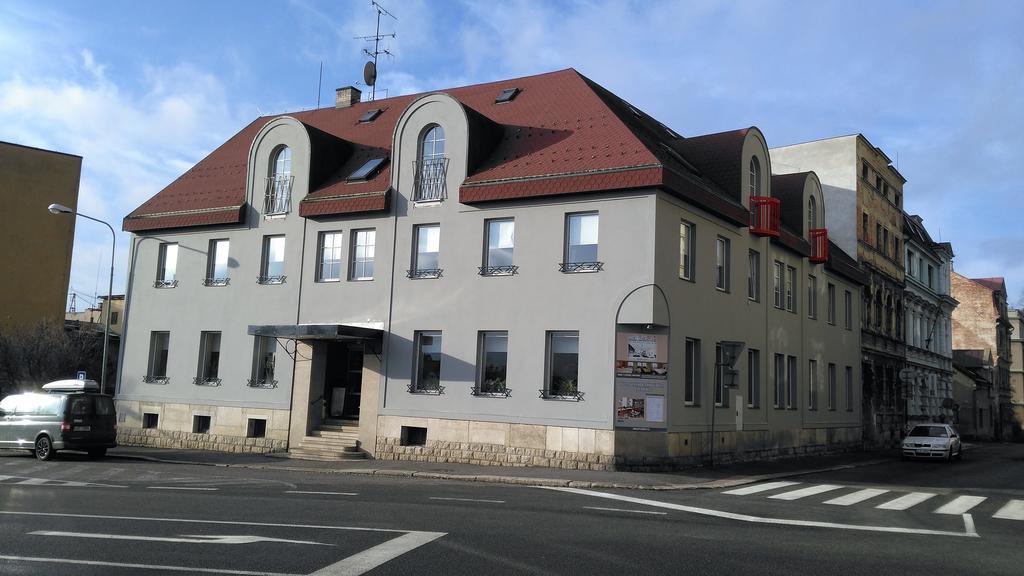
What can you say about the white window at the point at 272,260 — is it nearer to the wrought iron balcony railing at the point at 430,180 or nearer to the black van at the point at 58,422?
the wrought iron balcony railing at the point at 430,180

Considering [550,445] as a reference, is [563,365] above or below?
above

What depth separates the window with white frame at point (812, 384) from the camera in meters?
31.9

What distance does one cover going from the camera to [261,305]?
2722cm

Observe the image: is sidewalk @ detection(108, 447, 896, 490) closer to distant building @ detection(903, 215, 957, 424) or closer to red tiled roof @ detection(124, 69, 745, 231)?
red tiled roof @ detection(124, 69, 745, 231)

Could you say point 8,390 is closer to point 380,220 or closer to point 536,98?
point 380,220

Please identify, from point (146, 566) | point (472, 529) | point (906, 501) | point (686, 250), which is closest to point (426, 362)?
point (686, 250)

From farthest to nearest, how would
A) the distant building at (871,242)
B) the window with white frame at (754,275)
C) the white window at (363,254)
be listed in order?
the distant building at (871,242), the window with white frame at (754,275), the white window at (363,254)

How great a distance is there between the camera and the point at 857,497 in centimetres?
1684

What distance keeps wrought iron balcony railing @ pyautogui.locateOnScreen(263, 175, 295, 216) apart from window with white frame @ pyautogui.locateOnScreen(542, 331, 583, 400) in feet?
34.5

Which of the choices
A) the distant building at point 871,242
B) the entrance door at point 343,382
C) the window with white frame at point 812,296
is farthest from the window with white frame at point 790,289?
the entrance door at point 343,382

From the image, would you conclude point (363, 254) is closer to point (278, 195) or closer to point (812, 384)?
point (278, 195)

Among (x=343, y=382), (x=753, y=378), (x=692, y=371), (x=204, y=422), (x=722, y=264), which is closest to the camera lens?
(x=692, y=371)

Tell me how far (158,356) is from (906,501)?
24069mm

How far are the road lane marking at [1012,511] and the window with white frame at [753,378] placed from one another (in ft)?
33.9
